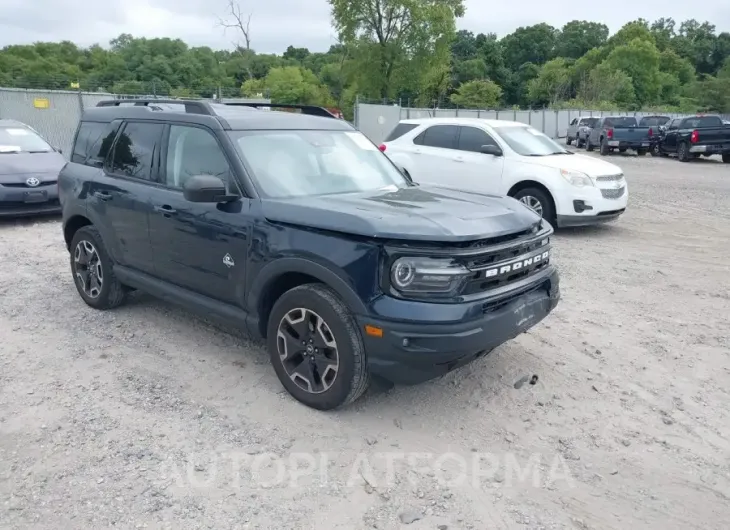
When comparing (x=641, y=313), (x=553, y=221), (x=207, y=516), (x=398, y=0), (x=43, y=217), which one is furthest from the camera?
(x=398, y=0)

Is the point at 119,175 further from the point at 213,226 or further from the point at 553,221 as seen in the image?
the point at 553,221

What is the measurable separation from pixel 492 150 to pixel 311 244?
657 cm

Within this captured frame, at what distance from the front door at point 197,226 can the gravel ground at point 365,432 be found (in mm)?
665

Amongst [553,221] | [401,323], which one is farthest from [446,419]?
[553,221]

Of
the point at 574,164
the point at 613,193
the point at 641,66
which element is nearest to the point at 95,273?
the point at 574,164

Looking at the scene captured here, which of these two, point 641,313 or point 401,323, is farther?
point 641,313

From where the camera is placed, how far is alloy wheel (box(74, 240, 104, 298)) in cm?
560

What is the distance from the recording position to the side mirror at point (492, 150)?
964cm

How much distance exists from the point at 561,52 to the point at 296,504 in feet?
405

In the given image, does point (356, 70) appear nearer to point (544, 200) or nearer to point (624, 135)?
point (624, 135)

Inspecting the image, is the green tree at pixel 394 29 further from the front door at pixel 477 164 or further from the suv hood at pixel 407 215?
the suv hood at pixel 407 215

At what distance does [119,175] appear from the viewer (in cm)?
521

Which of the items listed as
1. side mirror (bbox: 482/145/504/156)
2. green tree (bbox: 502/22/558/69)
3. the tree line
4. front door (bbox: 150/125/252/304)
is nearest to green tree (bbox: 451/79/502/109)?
the tree line

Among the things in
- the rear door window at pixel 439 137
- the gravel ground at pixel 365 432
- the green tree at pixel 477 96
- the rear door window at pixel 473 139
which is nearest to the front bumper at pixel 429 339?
the gravel ground at pixel 365 432
